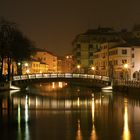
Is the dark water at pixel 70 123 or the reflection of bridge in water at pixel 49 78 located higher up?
the reflection of bridge in water at pixel 49 78

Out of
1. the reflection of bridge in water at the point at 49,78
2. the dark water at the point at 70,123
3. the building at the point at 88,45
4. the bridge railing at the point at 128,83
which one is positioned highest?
the building at the point at 88,45

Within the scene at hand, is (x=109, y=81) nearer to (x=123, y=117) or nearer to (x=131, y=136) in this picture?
(x=123, y=117)

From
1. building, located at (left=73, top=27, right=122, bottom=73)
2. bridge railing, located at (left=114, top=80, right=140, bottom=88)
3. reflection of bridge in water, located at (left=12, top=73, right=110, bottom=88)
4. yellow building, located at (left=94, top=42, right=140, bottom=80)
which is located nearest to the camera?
bridge railing, located at (left=114, top=80, right=140, bottom=88)

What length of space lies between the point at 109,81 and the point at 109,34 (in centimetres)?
7524

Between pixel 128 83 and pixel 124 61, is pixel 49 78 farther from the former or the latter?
pixel 124 61

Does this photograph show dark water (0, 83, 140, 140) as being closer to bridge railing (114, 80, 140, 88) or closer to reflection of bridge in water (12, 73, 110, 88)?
bridge railing (114, 80, 140, 88)

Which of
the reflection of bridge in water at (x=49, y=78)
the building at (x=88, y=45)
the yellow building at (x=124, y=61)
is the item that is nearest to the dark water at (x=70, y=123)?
the reflection of bridge in water at (x=49, y=78)

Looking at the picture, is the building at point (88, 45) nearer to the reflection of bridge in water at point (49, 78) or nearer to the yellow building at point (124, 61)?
the yellow building at point (124, 61)

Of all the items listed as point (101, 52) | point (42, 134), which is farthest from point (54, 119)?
point (101, 52)

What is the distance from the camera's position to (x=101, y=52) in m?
136

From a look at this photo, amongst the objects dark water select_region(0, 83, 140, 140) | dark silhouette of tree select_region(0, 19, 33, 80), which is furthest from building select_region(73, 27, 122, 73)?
dark water select_region(0, 83, 140, 140)

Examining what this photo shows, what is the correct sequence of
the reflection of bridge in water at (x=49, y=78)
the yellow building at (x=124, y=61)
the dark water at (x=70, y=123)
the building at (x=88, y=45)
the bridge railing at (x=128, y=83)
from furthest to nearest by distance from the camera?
1. the building at (x=88, y=45)
2. the yellow building at (x=124, y=61)
3. the reflection of bridge in water at (x=49, y=78)
4. the bridge railing at (x=128, y=83)
5. the dark water at (x=70, y=123)

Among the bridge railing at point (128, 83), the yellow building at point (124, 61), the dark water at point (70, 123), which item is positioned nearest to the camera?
the dark water at point (70, 123)

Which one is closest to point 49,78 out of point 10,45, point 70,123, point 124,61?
point 10,45
